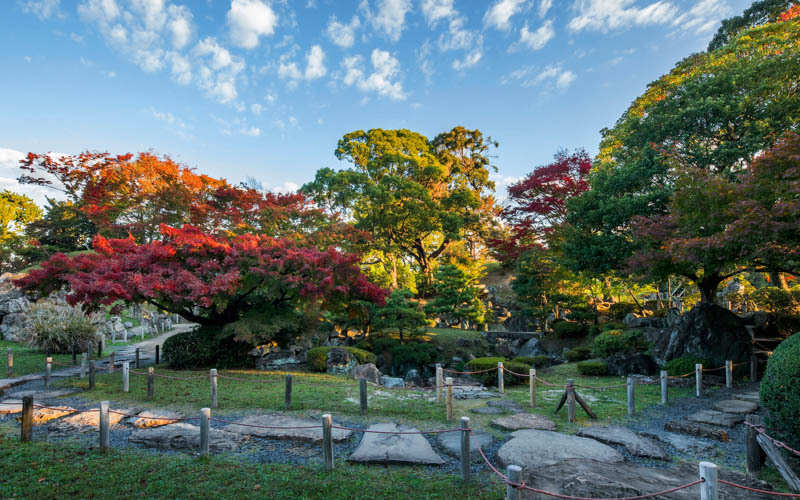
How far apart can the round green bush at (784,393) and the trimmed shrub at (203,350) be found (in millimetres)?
11657

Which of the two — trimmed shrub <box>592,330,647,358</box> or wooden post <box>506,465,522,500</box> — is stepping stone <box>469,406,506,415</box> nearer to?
wooden post <box>506,465,522,500</box>

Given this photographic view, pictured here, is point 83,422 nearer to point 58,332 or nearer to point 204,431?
point 204,431

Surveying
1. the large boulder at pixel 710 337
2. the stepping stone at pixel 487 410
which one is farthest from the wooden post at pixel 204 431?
the large boulder at pixel 710 337

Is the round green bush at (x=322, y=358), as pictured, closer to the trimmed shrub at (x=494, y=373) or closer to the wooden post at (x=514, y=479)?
the trimmed shrub at (x=494, y=373)

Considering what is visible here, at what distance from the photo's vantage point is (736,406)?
23.9ft

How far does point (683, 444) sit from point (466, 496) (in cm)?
394

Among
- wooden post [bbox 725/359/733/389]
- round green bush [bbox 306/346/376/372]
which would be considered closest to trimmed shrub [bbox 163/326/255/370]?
round green bush [bbox 306/346/376/372]

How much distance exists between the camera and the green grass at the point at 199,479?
3.96 meters

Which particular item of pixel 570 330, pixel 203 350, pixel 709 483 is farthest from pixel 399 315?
pixel 709 483

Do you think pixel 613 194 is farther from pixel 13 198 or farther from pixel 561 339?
pixel 13 198

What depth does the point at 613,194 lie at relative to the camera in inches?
522

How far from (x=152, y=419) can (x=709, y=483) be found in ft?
25.3

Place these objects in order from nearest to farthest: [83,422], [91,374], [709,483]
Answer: [709,483]
[83,422]
[91,374]

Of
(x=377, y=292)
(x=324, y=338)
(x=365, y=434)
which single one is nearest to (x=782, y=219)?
(x=365, y=434)
